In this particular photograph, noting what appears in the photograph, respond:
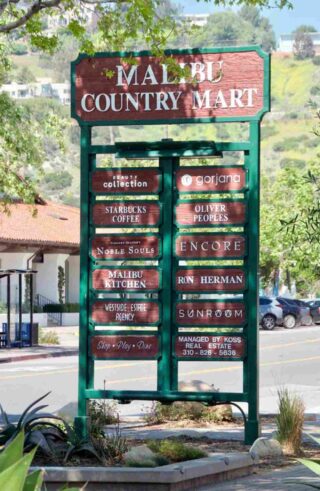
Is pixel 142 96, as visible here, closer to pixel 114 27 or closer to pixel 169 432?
pixel 114 27

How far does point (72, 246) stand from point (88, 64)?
43.1m

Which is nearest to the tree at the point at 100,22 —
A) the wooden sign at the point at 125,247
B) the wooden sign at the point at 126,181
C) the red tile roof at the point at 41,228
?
the wooden sign at the point at 126,181

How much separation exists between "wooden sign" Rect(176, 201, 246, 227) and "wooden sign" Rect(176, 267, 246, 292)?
0.53 meters

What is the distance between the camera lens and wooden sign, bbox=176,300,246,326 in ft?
45.2

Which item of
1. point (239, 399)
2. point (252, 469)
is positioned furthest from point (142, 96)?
point (252, 469)

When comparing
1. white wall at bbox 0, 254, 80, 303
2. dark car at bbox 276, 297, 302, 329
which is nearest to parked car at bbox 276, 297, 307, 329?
dark car at bbox 276, 297, 302, 329

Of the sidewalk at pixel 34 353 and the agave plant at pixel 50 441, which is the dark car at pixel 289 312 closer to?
the sidewalk at pixel 34 353

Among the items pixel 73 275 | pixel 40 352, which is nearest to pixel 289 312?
pixel 73 275

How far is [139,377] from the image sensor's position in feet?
92.3

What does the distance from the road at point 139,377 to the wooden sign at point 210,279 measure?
7.23 ft

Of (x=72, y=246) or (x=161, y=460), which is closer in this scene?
(x=161, y=460)

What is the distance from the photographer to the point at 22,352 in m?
38.3

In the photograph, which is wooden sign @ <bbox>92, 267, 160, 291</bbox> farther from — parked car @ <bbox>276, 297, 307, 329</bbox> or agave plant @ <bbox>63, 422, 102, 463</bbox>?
parked car @ <bbox>276, 297, 307, 329</bbox>

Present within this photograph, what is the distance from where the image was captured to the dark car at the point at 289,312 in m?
62.2
